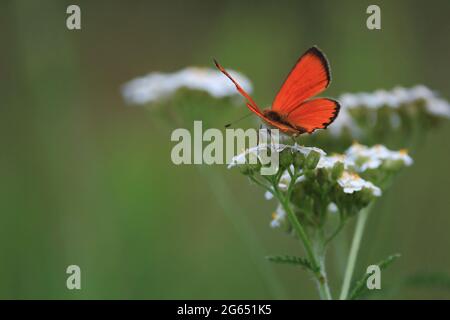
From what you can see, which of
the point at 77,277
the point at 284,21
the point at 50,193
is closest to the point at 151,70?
the point at 284,21

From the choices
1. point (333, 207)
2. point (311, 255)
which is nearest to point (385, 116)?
point (333, 207)

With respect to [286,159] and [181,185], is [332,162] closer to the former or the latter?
[286,159]

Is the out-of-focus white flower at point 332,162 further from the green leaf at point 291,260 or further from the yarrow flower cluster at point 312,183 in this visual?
the green leaf at point 291,260

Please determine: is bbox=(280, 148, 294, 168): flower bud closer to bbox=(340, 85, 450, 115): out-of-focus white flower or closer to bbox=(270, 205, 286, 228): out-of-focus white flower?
bbox=(270, 205, 286, 228): out-of-focus white flower

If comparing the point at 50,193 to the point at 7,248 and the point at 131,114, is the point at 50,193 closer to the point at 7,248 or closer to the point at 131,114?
the point at 7,248

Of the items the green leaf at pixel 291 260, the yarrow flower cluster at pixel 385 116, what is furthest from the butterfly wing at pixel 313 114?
the yarrow flower cluster at pixel 385 116

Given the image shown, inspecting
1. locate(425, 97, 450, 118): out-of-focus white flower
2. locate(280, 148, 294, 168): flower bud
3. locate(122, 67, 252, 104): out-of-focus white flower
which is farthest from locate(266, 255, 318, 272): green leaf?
locate(122, 67, 252, 104): out-of-focus white flower
